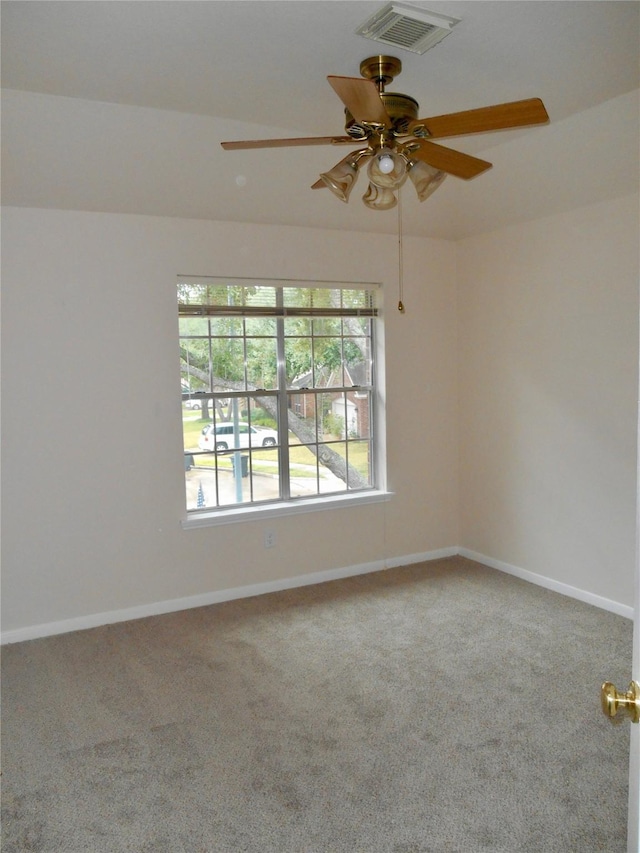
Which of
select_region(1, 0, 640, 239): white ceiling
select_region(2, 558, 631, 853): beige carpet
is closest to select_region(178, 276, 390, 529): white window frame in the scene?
select_region(1, 0, 640, 239): white ceiling

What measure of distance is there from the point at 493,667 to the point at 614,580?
1.15 m

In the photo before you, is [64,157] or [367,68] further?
[64,157]

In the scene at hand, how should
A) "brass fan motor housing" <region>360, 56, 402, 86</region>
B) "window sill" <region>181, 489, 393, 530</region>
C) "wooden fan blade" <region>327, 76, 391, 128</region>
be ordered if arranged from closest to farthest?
1. "wooden fan blade" <region>327, 76, 391, 128</region>
2. "brass fan motor housing" <region>360, 56, 402, 86</region>
3. "window sill" <region>181, 489, 393, 530</region>

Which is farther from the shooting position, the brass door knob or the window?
the window

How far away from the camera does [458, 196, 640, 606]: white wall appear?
3.81 meters

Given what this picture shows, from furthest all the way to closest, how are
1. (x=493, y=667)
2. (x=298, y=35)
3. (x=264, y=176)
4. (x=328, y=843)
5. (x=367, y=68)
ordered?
(x=264, y=176) → (x=493, y=667) → (x=367, y=68) → (x=298, y=35) → (x=328, y=843)

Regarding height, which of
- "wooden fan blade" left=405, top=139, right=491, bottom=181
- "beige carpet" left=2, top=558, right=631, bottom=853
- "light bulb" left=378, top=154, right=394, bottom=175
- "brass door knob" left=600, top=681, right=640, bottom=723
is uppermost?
"wooden fan blade" left=405, top=139, right=491, bottom=181

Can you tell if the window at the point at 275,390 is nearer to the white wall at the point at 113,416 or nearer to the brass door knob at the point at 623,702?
the white wall at the point at 113,416

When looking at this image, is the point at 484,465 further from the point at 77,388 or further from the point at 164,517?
the point at 77,388

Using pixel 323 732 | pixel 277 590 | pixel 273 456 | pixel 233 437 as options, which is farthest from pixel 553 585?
pixel 233 437

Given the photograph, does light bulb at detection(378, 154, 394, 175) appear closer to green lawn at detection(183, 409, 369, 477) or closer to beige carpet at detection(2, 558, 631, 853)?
beige carpet at detection(2, 558, 631, 853)

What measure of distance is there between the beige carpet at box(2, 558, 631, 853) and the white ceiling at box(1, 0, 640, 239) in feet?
8.28

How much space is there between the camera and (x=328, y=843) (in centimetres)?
213

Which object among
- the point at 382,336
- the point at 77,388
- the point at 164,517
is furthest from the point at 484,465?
the point at 77,388
